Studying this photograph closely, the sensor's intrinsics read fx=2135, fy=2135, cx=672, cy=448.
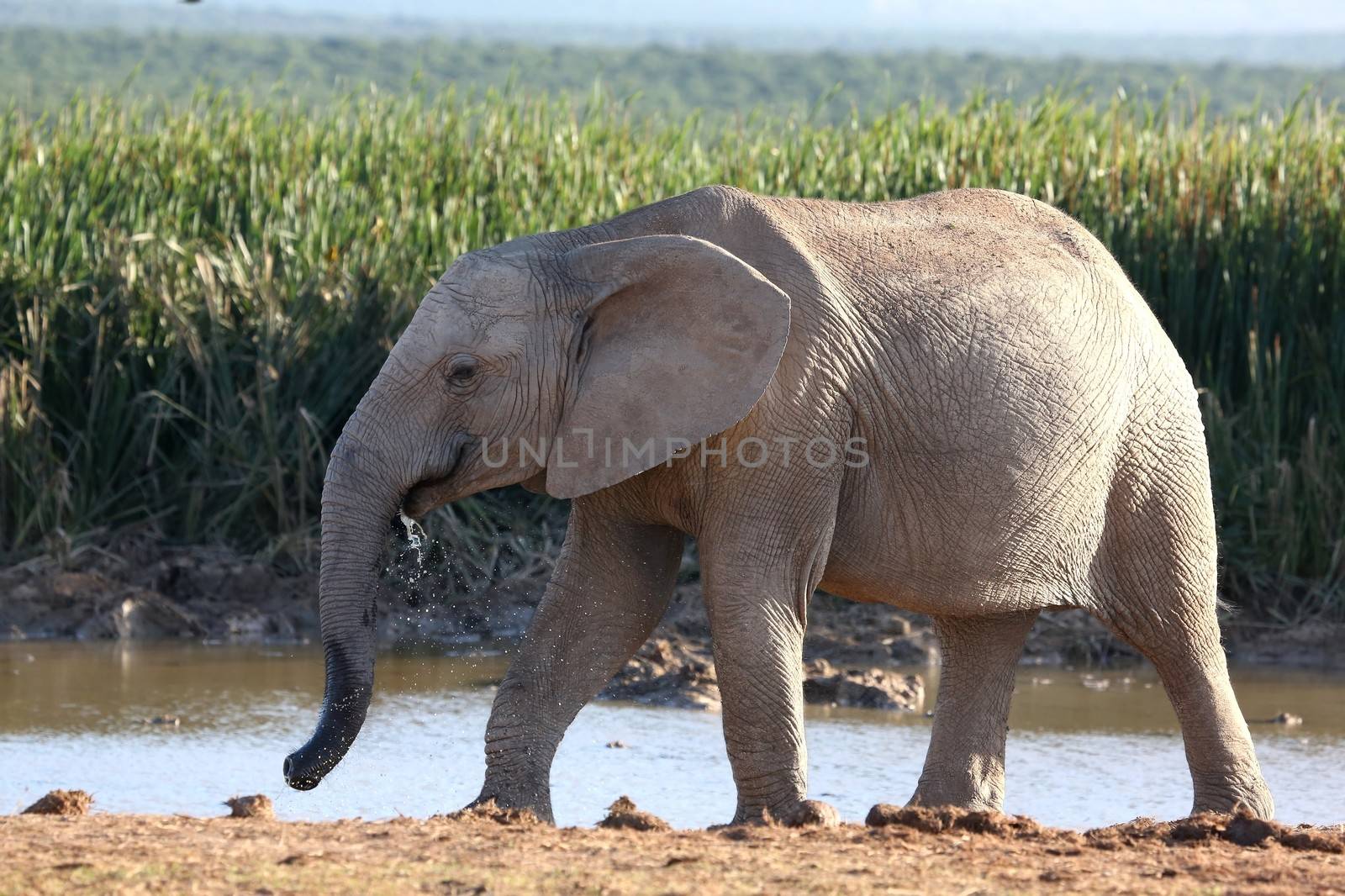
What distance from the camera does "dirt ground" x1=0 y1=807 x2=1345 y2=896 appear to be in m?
4.74

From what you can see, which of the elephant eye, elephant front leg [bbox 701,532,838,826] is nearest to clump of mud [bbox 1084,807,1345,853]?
elephant front leg [bbox 701,532,838,826]

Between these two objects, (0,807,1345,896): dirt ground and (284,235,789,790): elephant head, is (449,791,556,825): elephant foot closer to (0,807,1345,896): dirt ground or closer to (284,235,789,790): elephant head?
(0,807,1345,896): dirt ground

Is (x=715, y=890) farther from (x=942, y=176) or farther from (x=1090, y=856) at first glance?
(x=942, y=176)

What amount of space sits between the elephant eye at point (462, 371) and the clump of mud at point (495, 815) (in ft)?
→ 3.85

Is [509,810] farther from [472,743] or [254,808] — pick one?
[472,743]

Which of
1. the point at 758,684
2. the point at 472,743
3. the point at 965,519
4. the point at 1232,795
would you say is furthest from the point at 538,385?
the point at 472,743

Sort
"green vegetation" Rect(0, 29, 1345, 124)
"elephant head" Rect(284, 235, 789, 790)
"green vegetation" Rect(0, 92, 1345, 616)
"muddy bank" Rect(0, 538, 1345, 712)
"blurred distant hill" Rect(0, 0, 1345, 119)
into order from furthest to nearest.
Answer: "green vegetation" Rect(0, 29, 1345, 124) → "blurred distant hill" Rect(0, 0, 1345, 119) → "green vegetation" Rect(0, 92, 1345, 616) → "muddy bank" Rect(0, 538, 1345, 712) → "elephant head" Rect(284, 235, 789, 790)

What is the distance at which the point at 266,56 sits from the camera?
3027 inches

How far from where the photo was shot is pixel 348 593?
5.71m

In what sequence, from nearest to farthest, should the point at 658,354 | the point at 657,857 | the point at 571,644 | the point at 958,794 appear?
the point at 657,857, the point at 658,354, the point at 571,644, the point at 958,794

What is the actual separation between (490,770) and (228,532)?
5569mm

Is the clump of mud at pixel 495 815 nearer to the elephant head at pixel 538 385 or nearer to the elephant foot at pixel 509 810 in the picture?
the elephant foot at pixel 509 810

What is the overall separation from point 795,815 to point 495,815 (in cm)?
82

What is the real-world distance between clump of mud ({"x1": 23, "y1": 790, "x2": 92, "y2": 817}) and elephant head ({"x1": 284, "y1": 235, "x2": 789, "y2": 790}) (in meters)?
0.67
